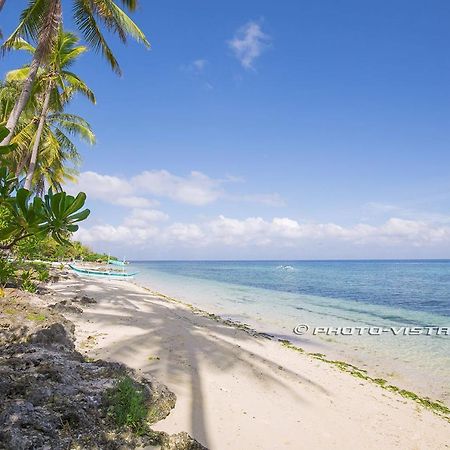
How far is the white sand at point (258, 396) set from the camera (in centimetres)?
441

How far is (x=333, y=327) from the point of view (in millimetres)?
14492

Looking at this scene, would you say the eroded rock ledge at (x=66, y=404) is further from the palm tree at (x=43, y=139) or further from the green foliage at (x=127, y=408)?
the palm tree at (x=43, y=139)

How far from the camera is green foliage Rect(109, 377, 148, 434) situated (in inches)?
132

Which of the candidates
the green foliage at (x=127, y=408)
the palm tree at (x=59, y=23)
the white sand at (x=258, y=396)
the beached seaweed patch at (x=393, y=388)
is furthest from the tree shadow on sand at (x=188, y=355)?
the palm tree at (x=59, y=23)

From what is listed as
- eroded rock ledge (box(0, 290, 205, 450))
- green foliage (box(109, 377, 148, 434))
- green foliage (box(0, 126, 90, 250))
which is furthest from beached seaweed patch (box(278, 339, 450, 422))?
green foliage (box(0, 126, 90, 250))

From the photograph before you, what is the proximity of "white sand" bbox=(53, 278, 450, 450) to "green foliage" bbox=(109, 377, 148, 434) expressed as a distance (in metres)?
0.71

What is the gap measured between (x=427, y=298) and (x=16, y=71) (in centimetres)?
2878

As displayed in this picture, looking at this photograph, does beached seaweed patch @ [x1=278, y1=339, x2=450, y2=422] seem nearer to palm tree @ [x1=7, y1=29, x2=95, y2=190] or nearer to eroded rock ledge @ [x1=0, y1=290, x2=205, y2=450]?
eroded rock ledge @ [x1=0, y1=290, x2=205, y2=450]

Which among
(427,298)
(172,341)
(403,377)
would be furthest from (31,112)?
(427,298)

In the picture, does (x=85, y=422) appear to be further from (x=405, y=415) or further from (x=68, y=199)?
(x=405, y=415)

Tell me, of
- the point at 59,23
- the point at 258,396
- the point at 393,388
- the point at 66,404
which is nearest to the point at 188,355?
the point at 258,396

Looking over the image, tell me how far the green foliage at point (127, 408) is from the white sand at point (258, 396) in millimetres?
709

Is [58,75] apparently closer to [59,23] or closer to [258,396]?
[59,23]

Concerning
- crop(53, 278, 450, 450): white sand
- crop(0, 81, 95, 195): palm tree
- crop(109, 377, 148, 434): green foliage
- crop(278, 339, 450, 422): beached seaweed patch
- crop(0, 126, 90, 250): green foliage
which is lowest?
crop(278, 339, 450, 422): beached seaweed patch
